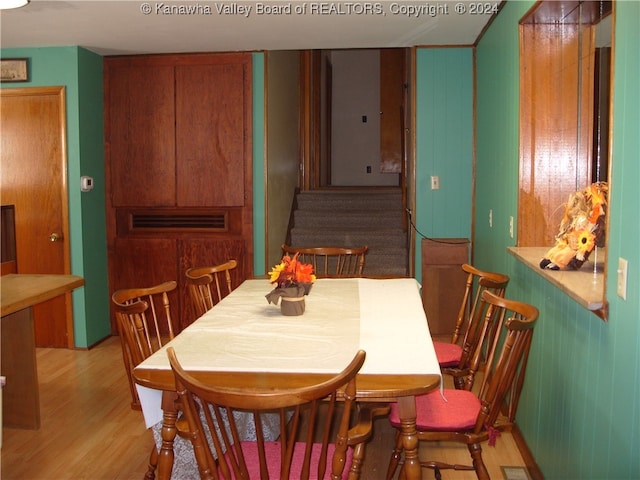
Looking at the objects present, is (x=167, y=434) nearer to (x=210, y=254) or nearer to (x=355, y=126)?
(x=210, y=254)

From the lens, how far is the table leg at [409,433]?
6.17 ft

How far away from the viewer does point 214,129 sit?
5066 millimetres

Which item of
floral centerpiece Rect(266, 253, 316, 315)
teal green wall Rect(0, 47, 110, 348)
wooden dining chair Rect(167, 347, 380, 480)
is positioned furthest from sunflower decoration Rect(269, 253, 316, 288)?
teal green wall Rect(0, 47, 110, 348)

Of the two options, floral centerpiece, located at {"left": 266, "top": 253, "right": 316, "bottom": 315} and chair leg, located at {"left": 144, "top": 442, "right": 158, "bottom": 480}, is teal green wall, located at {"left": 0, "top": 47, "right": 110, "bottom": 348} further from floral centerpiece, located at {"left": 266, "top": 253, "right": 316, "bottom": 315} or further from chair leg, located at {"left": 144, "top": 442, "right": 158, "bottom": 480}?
floral centerpiece, located at {"left": 266, "top": 253, "right": 316, "bottom": 315}

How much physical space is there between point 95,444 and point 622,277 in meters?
2.54

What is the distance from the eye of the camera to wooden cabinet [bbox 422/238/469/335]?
4945mm

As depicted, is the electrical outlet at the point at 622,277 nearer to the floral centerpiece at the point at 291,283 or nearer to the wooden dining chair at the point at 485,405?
the wooden dining chair at the point at 485,405

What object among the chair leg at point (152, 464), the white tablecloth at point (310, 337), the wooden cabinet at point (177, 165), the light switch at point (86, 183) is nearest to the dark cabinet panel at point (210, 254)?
the wooden cabinet at point (177, 165)

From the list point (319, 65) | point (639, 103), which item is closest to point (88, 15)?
point (639, 103)

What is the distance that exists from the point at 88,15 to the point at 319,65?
15.3 ft

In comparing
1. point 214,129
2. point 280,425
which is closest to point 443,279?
point 214,129

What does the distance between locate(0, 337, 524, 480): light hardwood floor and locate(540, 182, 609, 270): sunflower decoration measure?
40.8 inches

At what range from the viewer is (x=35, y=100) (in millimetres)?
4789

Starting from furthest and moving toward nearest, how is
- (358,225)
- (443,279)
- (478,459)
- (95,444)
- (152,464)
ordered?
(358,225), (443,279), (95,444), (152,464), (478,459)
